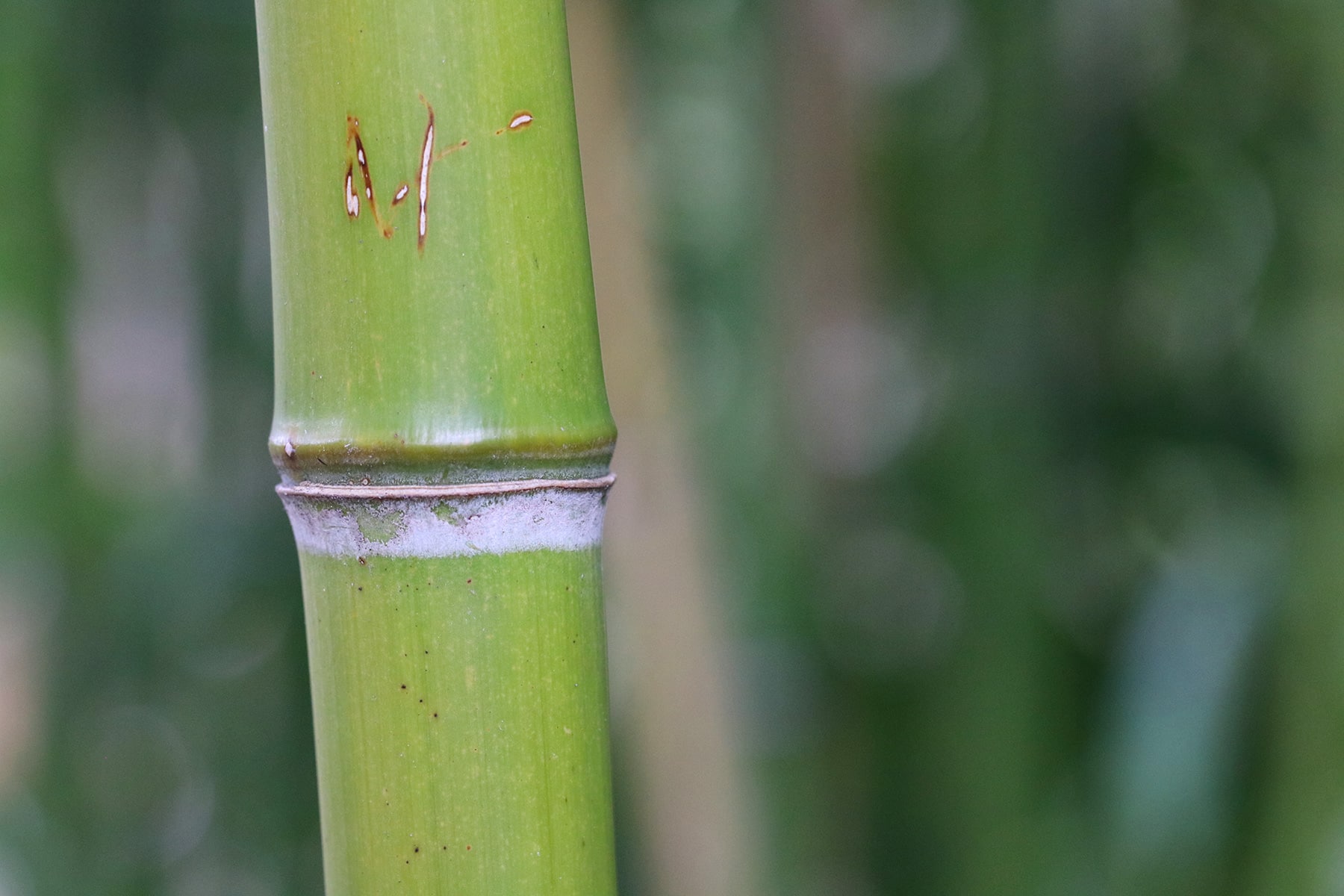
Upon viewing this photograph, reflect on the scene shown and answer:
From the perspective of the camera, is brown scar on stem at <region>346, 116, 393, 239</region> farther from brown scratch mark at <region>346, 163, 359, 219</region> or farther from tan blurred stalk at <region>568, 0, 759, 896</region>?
tan blurred stalk at <region>568, 0, 759, 896</region>

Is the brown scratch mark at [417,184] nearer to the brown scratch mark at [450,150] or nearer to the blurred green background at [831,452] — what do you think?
the brown scratch mark at [450,150]

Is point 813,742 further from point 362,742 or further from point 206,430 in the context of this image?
point 362,742

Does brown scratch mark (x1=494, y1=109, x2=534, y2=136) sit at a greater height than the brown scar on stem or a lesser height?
greater

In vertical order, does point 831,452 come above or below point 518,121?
below

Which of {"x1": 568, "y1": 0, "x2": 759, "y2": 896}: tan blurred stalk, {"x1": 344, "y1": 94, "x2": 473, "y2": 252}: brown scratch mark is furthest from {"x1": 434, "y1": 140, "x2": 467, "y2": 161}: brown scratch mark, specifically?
{"x1": 568, "y1": 0, "x2": 759, "y2": 896}: tan blurred stalk

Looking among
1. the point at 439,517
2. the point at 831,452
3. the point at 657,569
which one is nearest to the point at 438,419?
the point at 439,517

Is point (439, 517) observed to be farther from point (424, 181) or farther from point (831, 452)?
point (831, 452)

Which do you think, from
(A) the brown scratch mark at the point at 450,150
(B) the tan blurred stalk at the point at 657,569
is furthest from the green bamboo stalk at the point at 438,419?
(B) the tan blurred stalk at the point at 657,569
